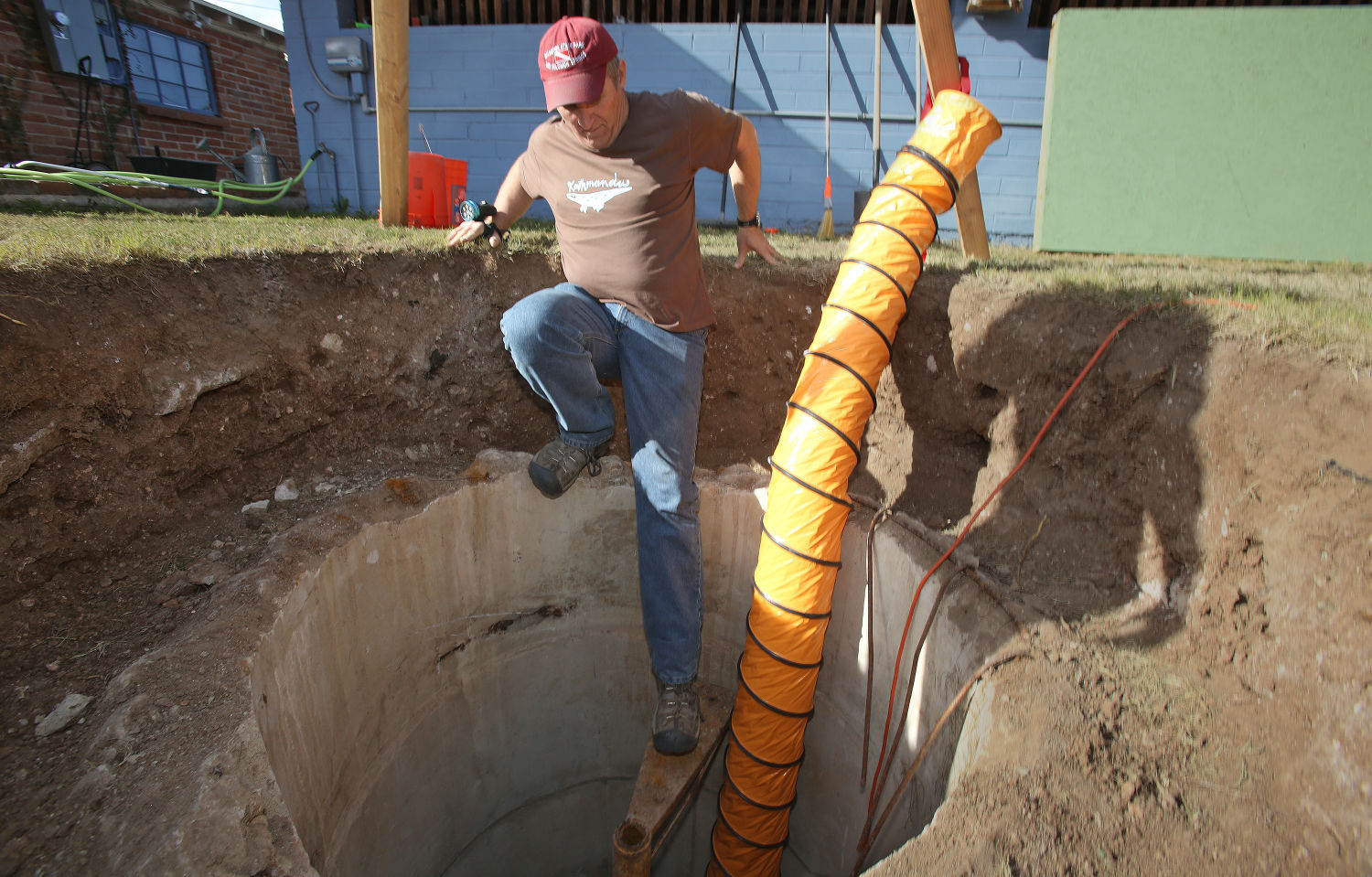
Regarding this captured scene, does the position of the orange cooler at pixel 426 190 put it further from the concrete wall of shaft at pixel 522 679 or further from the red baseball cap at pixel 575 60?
the red baseball cap at pixel 575 60

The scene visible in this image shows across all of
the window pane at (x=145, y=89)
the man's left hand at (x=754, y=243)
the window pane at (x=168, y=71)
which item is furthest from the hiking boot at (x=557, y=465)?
the window pane at (x=168, y=71)

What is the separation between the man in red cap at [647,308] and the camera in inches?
93.3

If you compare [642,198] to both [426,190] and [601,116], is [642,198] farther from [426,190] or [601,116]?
[426,190]

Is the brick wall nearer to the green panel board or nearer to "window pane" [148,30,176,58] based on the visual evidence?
"window pane" [148,30,176,58]

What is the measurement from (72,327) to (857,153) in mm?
5474

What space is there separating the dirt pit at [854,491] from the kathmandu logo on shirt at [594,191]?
0.64 m

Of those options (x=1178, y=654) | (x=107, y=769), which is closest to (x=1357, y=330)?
(x=1178, y=654)

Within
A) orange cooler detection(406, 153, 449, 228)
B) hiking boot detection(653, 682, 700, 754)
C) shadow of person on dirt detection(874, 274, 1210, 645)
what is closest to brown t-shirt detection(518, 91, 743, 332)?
shadow of person on dirt detection(874, 274, 1210, 645)

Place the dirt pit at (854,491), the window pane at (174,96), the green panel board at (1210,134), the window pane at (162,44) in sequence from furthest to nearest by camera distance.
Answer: the window pane at (174,96), the window pane at (162,44), the green panel board at (1210,134), the dirt pit at (854,491)

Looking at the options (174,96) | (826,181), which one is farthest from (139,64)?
(826,181)

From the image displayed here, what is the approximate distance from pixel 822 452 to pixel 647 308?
805 mm

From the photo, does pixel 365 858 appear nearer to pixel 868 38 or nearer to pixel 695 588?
pixel 695 588

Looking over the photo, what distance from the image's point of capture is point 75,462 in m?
2.05

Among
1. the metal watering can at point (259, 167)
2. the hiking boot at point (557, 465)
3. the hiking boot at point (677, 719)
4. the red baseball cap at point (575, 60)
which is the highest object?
the red baseball cap at point (575, 60)
